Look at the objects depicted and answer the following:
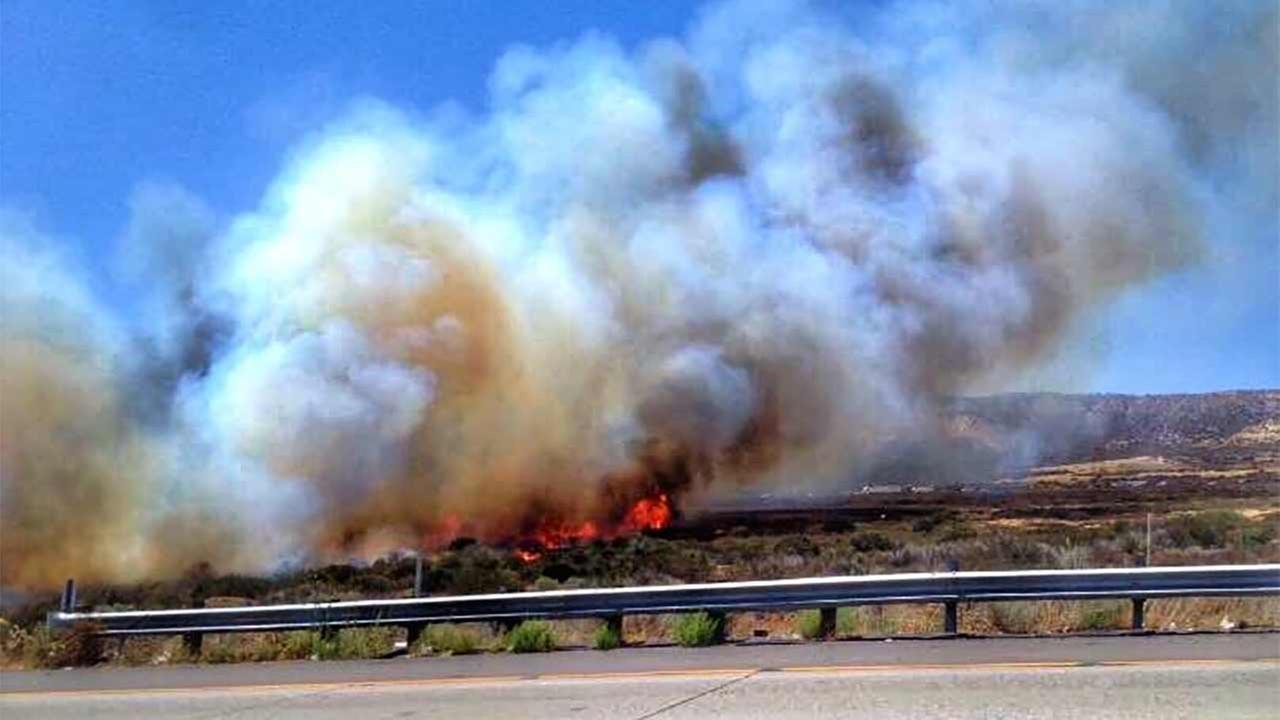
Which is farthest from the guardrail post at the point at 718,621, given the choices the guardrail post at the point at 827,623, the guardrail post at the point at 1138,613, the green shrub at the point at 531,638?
the guardrail post at the point at 1138,613

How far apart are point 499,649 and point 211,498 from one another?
21.5m

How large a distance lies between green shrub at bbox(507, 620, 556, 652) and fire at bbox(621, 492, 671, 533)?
2342 centimetres

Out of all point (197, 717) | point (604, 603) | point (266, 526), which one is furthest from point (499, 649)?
point (266, 526)

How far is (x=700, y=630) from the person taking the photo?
39.1 ft

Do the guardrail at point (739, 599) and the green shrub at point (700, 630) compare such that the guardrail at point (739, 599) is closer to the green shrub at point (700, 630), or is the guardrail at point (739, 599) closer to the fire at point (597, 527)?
the green shrub at point (700, 630)

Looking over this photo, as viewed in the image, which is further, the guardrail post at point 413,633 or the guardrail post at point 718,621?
the guardrail post at point 413,633

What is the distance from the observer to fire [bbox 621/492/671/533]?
1432 inches

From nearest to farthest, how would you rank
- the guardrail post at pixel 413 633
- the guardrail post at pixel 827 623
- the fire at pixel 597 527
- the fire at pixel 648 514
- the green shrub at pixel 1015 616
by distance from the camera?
the green shrub at pixel 1015 616 → the guardrail post at pixel 827 623 → the guardrail post at pixel 413 633 → the fire at pixel 597 527 → the fire at pixel 648 514

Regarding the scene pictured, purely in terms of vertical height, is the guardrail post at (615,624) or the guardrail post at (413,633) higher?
the guardrail post at (615,624)

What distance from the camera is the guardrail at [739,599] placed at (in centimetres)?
1095

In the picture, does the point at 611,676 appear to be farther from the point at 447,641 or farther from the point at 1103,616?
the point at 1103,616

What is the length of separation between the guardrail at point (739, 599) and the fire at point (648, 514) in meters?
22.7

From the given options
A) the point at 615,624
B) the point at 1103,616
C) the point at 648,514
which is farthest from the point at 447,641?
the point at 648,514

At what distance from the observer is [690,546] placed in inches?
1177
